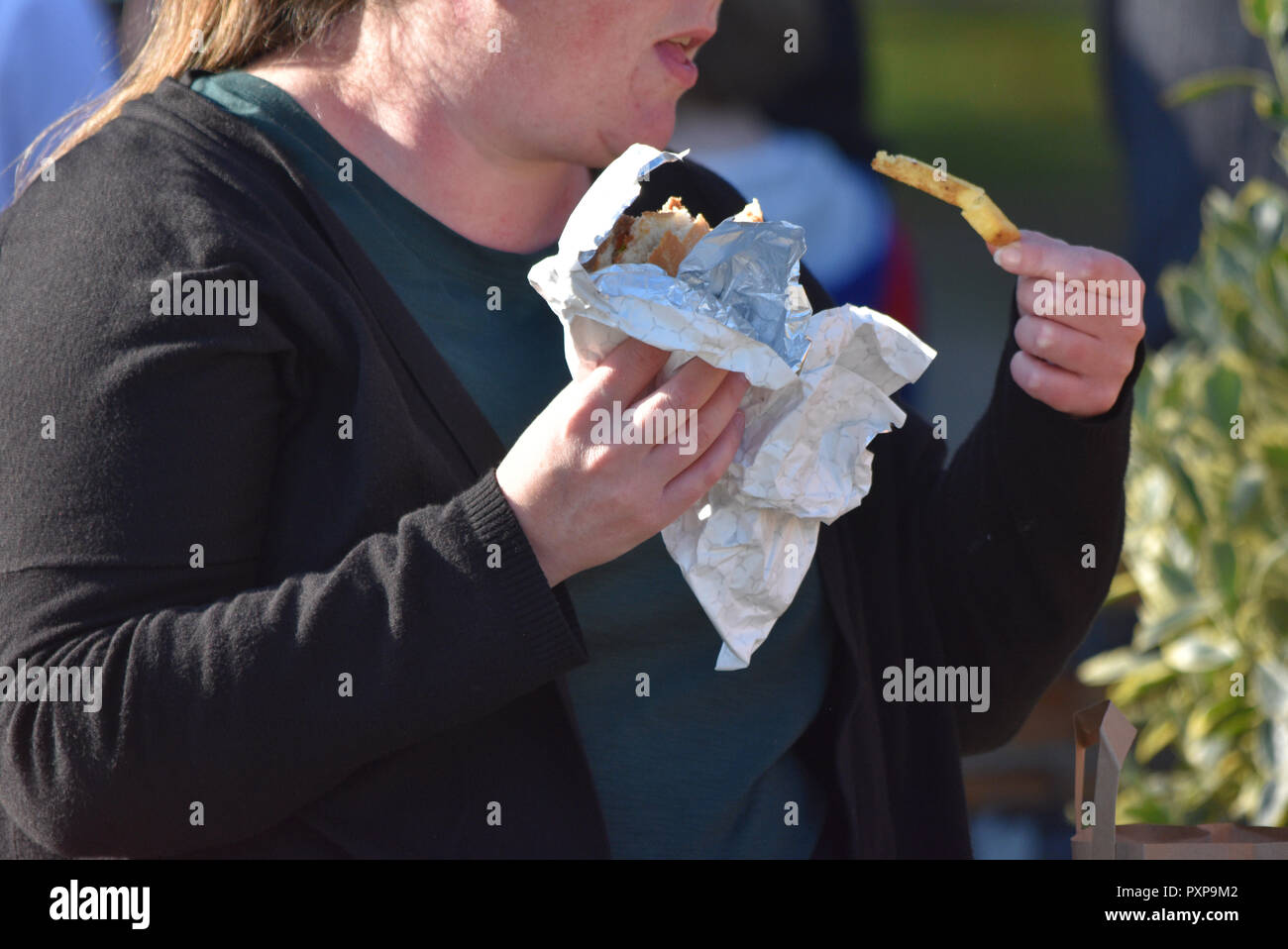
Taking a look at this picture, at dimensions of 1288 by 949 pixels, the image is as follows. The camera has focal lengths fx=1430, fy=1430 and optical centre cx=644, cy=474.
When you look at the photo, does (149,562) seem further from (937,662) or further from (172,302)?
(937,662)

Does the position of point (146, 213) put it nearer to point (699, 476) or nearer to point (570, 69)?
point (570, 69)

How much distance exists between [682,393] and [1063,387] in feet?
1.80

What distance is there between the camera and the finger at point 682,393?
4.12 feet

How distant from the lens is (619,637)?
1.49m

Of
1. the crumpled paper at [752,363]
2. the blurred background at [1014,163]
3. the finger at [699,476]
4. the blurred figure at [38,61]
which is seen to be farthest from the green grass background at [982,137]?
the finger at [699,476]

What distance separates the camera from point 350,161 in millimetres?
1502

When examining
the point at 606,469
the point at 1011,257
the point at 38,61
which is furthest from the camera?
the point at 38,61

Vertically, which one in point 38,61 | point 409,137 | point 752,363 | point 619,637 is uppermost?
point 38,61

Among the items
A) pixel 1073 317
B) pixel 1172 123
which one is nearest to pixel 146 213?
pixel 1073 317

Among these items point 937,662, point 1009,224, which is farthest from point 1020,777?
point 1009,224

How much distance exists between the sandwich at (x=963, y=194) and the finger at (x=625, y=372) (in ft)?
1.45

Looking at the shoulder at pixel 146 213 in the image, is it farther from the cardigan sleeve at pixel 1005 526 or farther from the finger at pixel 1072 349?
the finger at pixel 1072 349
